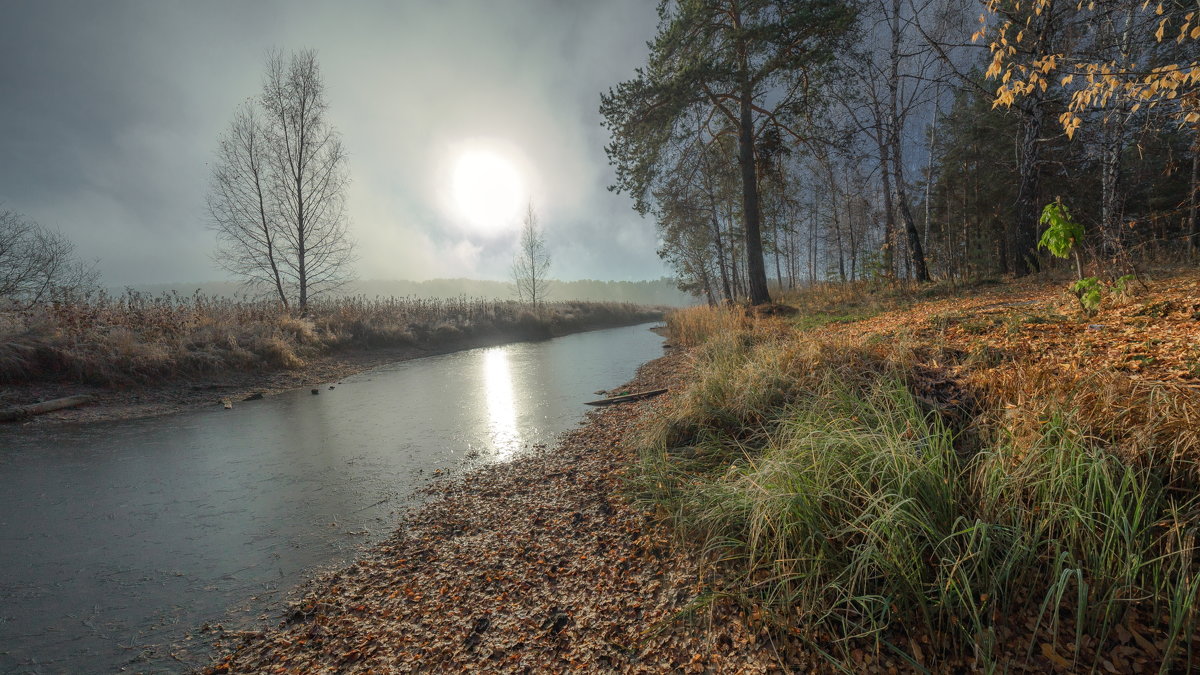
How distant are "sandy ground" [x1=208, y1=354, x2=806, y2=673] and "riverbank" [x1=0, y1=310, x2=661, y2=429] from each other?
733cm

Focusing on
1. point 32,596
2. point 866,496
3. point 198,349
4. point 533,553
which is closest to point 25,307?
point 198,349

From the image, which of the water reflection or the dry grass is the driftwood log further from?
the water reflection

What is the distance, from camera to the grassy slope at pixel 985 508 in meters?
1.66

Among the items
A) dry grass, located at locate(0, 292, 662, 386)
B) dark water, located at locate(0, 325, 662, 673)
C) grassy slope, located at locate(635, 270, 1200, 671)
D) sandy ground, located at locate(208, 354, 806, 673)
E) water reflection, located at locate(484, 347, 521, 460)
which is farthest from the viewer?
dry grass, located at locate(0, 292, 662, 386)

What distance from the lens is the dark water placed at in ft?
8.09

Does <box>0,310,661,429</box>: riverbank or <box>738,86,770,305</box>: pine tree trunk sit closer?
<box>0,310,661,429</box>: riverbank

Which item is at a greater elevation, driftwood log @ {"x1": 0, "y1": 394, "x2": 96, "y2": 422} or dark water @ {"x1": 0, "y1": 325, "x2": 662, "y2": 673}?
driftwood log @ {"x1": 0, "y1": 394, "x2": 96, "y2": 422}

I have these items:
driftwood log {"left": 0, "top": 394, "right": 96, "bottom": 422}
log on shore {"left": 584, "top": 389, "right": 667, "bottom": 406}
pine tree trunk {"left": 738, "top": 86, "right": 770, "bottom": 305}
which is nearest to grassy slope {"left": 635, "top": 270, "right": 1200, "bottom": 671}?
log on shore {"left": 584, "top": 389, "right": 667, "bottom": 406}

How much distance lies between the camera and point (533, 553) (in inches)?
116

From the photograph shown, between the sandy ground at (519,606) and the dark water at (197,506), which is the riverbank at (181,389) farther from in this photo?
the sandy ground at (519,606)

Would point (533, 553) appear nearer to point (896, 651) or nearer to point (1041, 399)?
point (896, 651)

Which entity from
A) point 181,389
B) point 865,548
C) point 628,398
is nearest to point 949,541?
point 865,548

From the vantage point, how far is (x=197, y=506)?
12.9ft

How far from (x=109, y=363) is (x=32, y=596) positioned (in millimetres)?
7840
